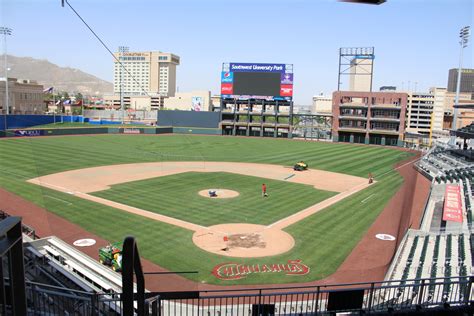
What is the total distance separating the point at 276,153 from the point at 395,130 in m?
30.0

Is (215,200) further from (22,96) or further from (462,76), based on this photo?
(462,76)

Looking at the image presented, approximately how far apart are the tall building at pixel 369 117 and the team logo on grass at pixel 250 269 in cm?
6272

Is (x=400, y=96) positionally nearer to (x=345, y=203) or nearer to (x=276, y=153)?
(x=276, y=153)

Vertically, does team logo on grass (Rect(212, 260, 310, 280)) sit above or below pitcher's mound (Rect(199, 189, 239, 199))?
below

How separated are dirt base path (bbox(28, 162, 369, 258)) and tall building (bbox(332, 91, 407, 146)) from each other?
37277 millimetres

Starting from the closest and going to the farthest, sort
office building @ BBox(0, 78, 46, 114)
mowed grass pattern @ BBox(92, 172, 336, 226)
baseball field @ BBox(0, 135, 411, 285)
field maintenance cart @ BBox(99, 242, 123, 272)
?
office building @ BBox(0, 78, 46, 114) → field maintenance cart @ BBox(99, 242, 123, 272) → baseball field @ BBox(0, 135, 411, 285) → mowed grass pattern @ BBox(92, 172, 336, 226)

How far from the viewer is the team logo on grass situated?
49.3 ft

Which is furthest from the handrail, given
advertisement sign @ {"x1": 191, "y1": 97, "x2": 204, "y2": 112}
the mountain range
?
advertisement sign @ {"x1": 191, "y1": 97, "x2": 204, "y2": 112}

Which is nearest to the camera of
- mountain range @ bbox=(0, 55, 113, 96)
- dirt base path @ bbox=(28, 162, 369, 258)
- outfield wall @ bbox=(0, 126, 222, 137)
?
mountain range @ bbox=(0, 55, 113, 96)

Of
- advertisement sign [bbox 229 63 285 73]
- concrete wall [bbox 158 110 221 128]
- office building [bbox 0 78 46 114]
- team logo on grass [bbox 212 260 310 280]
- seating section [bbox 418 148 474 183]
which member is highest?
advertisement sign [bbox 229 63 285 73]

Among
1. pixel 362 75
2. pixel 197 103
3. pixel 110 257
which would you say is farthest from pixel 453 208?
pixel 197 103

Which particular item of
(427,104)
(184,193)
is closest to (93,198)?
(184,193)

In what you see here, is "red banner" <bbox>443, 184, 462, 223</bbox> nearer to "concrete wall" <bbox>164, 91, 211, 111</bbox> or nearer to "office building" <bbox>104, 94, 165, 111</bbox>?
"concrete wall" <bbox>164, 91, 211, 111</bbox>

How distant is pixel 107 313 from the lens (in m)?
6.88
